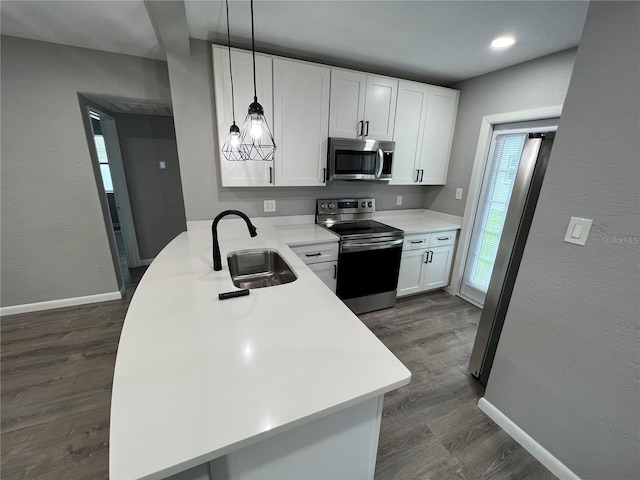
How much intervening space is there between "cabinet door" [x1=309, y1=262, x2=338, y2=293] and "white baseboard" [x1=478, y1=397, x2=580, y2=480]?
1395mm

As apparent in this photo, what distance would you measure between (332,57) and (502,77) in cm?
168

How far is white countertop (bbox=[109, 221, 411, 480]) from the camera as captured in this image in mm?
597

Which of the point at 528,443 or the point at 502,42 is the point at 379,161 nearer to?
the point at 502,42

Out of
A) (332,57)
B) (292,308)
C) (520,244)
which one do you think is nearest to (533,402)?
(520,244)

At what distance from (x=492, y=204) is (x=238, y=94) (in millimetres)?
2768

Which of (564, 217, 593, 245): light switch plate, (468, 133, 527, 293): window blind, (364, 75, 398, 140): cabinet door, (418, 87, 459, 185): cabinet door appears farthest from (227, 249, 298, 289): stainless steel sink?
(468, 133, 527, 293): window blind

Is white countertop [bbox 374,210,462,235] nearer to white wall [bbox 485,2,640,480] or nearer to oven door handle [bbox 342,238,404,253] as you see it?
oven door handle [bbox 342,238,404,253]

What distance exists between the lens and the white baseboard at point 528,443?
1.33 meters

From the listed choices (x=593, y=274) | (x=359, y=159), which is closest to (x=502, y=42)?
(x=359, y=159)

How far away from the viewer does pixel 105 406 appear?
1664 mm

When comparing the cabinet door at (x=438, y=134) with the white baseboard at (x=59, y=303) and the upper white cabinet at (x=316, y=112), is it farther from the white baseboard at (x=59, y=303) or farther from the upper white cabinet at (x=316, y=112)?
the white baseboard at (x=59, y=303)

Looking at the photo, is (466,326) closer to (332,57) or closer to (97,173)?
(332,57)

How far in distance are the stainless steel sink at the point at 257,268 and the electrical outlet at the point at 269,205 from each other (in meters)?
0.88

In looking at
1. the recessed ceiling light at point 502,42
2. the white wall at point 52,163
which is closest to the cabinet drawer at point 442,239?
the recessed ceiling light at point 502,42
